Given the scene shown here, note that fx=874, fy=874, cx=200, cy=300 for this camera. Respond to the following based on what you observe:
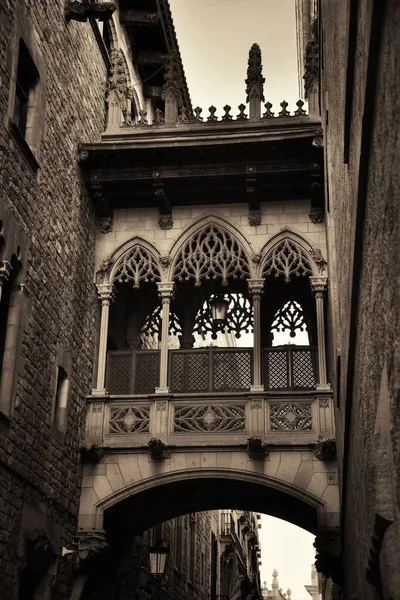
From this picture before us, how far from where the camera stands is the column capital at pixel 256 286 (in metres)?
13.6

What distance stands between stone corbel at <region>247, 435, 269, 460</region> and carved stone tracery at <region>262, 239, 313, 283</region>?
8.84ft

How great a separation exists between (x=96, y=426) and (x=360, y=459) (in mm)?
6768

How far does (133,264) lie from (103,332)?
49.1 inches

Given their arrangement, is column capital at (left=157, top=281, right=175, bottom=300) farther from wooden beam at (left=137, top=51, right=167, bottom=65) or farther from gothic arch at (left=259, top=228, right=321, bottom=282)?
wooden beam at (left=137, top=51, right=167, bottom=65)

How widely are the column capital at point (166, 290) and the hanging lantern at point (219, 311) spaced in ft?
3.90

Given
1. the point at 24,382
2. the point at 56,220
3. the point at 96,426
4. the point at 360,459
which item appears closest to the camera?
the point at 360,459

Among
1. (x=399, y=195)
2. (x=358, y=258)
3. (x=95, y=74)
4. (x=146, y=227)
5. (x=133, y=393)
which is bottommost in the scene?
(x=399, y=195)

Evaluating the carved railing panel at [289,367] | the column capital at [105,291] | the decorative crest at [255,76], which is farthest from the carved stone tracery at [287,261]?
the decorative crest at [255,76]

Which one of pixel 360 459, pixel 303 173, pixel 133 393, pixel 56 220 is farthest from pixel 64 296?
pixel 360 459

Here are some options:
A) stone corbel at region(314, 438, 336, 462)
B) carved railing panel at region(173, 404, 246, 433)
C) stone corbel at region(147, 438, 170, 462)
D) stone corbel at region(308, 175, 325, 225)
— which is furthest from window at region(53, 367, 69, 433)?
stone corbel at region(308, 175, 325, 225)

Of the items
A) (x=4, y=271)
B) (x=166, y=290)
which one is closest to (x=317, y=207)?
(x=166, y=290)

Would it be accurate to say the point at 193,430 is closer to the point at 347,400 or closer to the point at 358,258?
the point at 347,400

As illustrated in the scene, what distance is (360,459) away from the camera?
22.4ft

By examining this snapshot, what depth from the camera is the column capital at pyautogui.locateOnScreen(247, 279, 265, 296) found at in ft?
44.7
